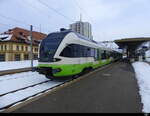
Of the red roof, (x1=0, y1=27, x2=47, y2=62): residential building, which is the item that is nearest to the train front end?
(x1=0, y1=27, x2=47, y2=62): residential building

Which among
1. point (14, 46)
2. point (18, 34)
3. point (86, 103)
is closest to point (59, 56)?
point (86, 103)

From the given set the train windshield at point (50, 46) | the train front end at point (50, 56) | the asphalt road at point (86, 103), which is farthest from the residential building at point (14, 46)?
the asphalt road at point (86, 103)

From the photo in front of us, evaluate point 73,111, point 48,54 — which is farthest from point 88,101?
point 48,54

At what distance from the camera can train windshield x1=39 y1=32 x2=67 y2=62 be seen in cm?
837

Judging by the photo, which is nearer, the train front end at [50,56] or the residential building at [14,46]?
the train front end at [50,56]

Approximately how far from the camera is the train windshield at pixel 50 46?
8367 mm

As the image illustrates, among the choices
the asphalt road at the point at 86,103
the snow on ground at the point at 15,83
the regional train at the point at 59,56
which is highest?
the regional train at the point at 59,56

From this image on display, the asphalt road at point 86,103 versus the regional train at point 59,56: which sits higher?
the regional train at point 59,56

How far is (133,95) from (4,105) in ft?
16.9

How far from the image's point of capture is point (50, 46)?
8.63 metres

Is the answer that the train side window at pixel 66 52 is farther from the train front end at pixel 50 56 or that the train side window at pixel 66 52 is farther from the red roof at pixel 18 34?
the red roof at pixel 18 34

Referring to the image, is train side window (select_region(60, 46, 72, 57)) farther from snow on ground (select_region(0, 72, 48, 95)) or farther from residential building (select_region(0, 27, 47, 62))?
residential building (select_region(0, 27, 47, 62))

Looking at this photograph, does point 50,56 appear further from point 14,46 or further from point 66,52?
point 14,46

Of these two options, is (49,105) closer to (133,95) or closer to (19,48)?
(133,95)
